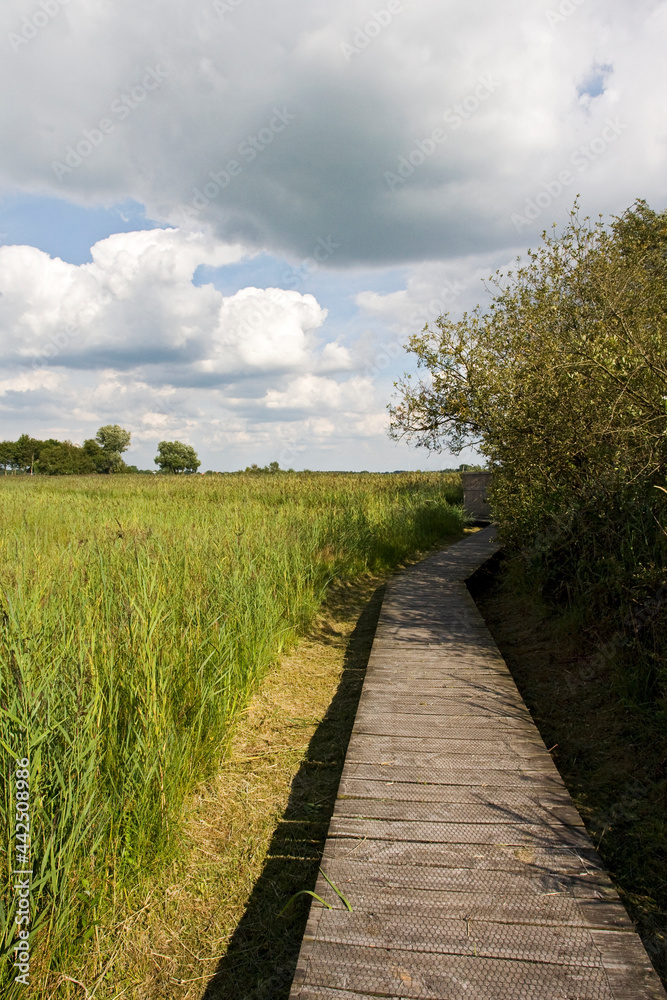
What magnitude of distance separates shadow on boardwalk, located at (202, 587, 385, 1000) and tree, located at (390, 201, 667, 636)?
2715 mm

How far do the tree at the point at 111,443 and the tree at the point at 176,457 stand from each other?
19.1 feet

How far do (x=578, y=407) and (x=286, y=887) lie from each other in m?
4.73

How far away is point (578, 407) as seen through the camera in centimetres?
532

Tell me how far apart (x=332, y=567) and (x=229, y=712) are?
4.32 metres

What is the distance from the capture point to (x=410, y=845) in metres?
2.44

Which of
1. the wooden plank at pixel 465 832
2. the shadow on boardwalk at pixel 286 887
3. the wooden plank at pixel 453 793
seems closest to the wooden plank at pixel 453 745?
the wooden plank at pixel 453 793

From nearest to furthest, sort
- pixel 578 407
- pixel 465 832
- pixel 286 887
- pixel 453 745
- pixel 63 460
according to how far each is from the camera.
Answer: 1. pixel 465 832
2. pixel 286 887
3. pixel 453 745
4. pixel 578 407
5. pixel 63 460

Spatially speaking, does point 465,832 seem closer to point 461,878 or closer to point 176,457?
point 461,878

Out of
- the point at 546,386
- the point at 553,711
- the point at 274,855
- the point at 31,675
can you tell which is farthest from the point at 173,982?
the point at 546,386

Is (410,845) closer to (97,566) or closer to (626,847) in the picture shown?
(626,847)

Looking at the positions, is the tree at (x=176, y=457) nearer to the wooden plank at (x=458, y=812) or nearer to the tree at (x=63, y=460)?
the tree at (x=63, y=460)

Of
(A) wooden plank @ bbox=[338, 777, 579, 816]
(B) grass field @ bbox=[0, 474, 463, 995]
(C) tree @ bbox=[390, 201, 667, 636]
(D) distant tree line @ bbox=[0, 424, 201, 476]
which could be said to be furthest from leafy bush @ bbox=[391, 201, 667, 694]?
(D) distant tree line @ bbox=[0, 424, 201, 476]

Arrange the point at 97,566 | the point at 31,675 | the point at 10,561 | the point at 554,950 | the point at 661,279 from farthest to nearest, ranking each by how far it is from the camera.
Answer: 1. the point at 661,279
2. the point at 10,561
3. the point at 97,566
4. the point at 31,675
5. the point at 554,950

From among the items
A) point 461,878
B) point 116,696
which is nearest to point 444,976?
point 461,878
